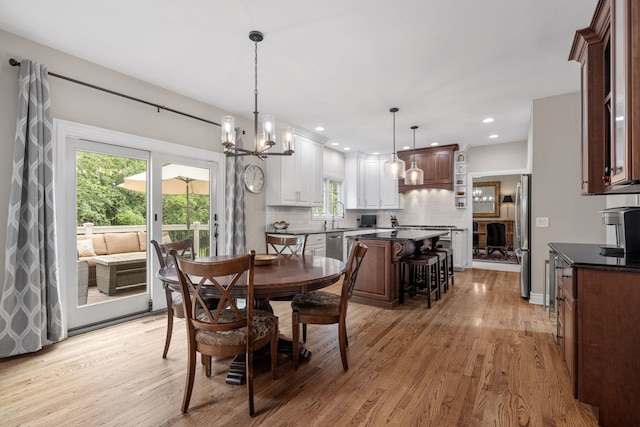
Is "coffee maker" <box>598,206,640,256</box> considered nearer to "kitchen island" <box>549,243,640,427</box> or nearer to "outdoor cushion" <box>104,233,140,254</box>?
"kitchen island" <box>549,243,640,427</box>

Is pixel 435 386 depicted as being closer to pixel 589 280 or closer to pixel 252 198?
pixel 589 280

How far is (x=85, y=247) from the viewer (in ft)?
10.1

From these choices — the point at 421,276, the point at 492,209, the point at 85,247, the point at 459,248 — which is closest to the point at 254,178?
the point at 85,247

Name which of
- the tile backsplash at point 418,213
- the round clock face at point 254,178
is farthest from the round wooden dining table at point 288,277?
the tile backsplash at point 418,213

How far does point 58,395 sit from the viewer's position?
198cm

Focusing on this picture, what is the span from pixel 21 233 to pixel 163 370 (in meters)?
1.64

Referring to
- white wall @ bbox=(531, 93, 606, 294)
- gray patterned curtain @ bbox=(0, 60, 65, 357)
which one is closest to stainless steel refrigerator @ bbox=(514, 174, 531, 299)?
white wall @ bbox=(531, 93, 606, 294)

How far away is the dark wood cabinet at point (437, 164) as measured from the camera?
259 inches

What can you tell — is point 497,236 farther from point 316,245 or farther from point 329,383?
point 329,383

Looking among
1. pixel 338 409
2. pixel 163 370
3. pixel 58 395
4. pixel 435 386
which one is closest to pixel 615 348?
pixel 435 386

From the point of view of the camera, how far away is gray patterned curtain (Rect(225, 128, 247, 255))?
4238mm

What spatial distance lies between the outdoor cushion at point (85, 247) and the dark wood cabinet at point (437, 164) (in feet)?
19.7

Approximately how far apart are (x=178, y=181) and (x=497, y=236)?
7690mm

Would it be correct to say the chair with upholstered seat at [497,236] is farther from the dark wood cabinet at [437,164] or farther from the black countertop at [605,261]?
the black countertop at [605,261]
